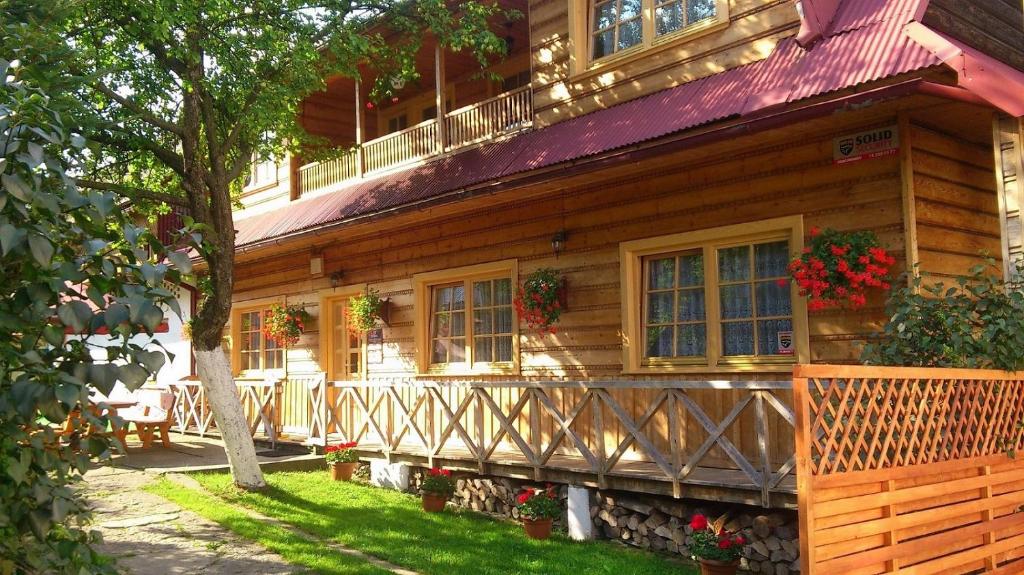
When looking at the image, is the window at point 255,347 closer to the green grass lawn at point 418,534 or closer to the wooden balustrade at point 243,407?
the wooden balustrade at point 243,407

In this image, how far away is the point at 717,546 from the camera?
6.27m

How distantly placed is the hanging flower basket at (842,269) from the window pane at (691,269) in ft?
4.28

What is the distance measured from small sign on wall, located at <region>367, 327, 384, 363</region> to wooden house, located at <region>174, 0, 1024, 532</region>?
4 centimetres

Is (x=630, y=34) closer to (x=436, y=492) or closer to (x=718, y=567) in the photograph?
(x=436, y=492)

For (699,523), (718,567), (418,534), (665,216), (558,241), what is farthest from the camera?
(558,241)

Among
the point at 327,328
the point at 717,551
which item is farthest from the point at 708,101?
the point at 327,328

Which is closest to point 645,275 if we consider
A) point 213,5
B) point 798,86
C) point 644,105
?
point 644,105

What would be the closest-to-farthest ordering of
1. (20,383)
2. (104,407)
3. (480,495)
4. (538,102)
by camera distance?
(20,383)
(104,407)
(480,495)
(538,102)

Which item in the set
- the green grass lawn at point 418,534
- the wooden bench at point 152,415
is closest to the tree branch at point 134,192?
the wooden bench at point 152,415

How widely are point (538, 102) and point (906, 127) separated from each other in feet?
14.4

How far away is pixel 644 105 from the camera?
8.56 meters

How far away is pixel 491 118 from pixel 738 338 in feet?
14.8

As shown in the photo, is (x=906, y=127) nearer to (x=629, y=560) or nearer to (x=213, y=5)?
(x=629, y=560)

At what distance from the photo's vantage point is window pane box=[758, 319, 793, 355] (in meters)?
7.54
